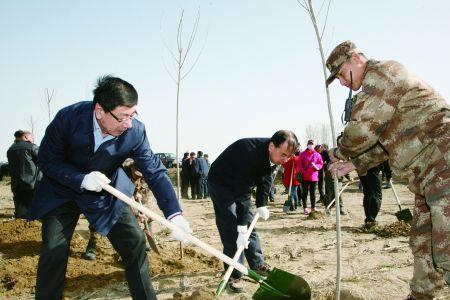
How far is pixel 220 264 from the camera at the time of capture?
5102 mm

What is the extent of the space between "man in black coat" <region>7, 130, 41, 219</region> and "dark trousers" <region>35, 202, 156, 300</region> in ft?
18.0

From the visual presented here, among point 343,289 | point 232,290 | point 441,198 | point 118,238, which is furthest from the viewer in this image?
point 232,290

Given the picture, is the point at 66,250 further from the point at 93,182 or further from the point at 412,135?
the point at 412,135

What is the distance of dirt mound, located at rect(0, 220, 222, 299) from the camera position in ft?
14.4

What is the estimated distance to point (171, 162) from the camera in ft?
100

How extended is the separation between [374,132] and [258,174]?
181 centimetres

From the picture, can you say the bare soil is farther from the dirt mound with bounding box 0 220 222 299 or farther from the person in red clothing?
the person in red clothing

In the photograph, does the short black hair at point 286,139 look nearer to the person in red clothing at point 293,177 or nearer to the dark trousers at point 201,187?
the person in red clothing at point 293,177

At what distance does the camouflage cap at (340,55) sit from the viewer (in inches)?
107

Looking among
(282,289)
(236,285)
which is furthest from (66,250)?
(236,285)

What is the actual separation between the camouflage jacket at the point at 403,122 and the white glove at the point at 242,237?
5.64 feet

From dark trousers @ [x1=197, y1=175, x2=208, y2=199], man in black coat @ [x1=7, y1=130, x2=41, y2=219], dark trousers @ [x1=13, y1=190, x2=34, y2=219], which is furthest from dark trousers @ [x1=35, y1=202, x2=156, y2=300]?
dark trousers @ [x1=197, y1=175, x2=208, y2=199]

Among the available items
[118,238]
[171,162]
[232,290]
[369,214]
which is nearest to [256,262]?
[232,290]

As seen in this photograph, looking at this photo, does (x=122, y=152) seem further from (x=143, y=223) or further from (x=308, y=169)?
(x=308, y=169)
